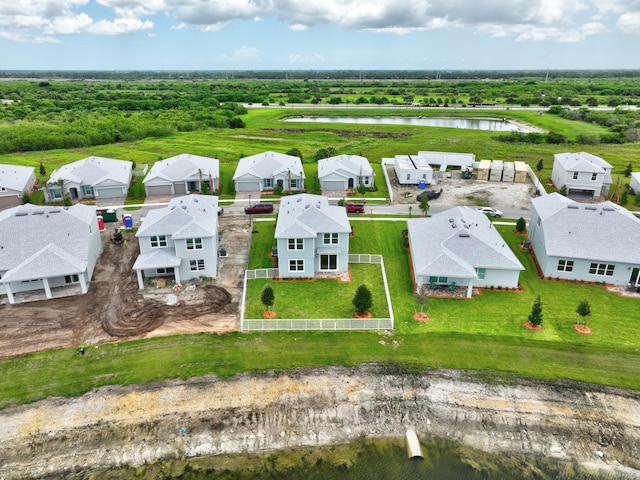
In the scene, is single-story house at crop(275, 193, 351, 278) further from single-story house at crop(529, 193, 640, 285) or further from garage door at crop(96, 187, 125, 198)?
garage door at crop(96, 187, 125, 198)

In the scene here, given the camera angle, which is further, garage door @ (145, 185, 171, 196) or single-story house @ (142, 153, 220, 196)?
garage door @ (145, 185, 171, 196)

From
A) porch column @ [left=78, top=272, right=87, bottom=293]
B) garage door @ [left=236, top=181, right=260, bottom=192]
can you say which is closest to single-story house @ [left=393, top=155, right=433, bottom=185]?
garage door @ [left=236, top=181, right=260, bottom=192]

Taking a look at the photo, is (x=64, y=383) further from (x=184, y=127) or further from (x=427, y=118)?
(x=427, y=118)

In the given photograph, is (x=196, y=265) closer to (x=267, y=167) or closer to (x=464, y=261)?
(x=464, y=261)

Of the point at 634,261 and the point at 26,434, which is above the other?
→ the point at 634,261

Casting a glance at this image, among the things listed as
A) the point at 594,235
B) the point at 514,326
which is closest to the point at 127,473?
the point at 514,326

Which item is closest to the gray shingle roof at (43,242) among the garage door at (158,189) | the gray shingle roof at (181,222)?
the gray shingle roof at (181,222)

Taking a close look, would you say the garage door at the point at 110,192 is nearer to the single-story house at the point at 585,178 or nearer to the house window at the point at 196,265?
the house window at the point at 196,265
